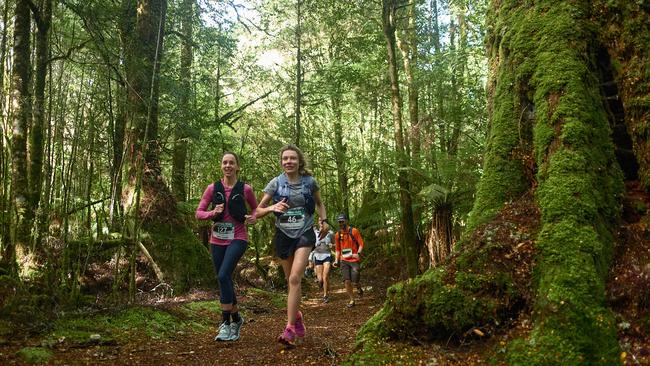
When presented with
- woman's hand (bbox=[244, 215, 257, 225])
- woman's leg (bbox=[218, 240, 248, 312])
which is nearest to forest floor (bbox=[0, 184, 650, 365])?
woman's leg (bbox=[218, 240, 248, 312])

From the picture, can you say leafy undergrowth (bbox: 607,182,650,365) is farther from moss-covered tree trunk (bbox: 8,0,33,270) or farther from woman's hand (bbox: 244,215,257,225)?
moss-covered tree trunk (bbox: 8,0,33,270)

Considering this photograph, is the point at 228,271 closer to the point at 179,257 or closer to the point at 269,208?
the point at 269,208

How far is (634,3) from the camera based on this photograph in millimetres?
3602

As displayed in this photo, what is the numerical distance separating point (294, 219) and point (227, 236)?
0.94 metres

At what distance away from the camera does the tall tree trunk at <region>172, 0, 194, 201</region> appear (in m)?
10.6

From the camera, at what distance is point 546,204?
10.4ft

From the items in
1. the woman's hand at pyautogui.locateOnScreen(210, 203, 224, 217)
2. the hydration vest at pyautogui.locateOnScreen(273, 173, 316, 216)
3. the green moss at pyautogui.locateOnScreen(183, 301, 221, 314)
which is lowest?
the green moss at pyautogui.locateOnScreen(183, 301, 221, 314)

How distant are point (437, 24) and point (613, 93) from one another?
22.0 meters

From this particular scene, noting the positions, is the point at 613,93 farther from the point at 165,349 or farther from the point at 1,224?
the point at 1,224

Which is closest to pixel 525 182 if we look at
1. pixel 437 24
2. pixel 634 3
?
pixel 634 3

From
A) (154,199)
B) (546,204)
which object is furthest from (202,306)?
(546,204)

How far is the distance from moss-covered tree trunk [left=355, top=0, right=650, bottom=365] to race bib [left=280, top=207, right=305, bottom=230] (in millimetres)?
1901

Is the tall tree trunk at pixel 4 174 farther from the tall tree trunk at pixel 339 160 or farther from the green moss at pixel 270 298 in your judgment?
the tall tree trunk at pixel 339 160

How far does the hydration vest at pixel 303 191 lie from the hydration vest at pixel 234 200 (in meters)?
0.52
